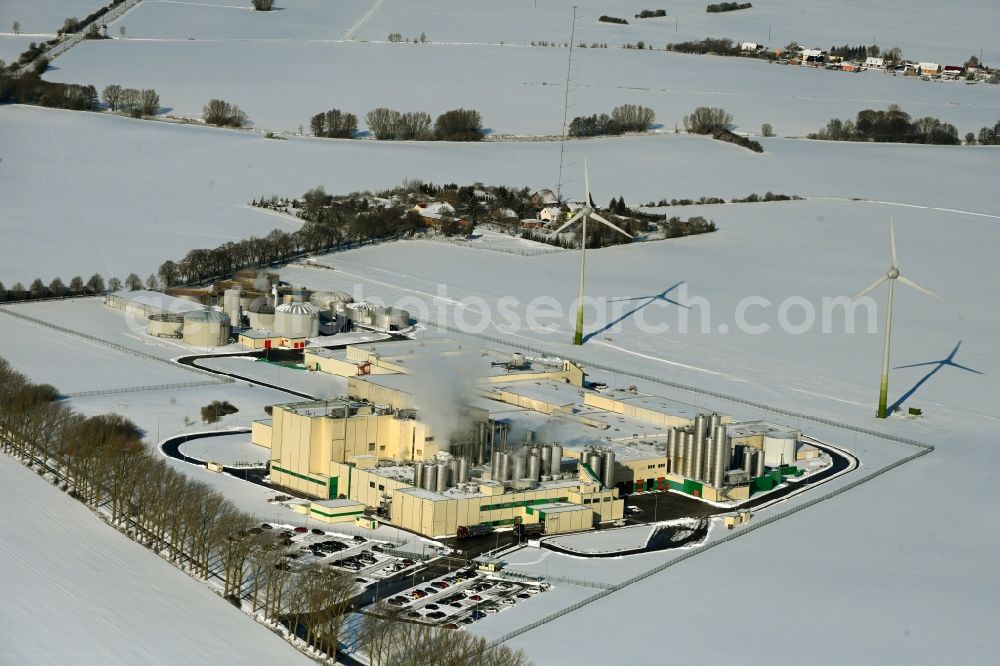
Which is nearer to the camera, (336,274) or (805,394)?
(805,394)

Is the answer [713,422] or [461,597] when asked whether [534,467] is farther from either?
[461,597]

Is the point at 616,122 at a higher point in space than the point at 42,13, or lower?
lower

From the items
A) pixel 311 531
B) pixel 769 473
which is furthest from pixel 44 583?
pixel 769 473

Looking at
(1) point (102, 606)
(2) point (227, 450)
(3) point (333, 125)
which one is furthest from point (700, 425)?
(3) point (333, 125)

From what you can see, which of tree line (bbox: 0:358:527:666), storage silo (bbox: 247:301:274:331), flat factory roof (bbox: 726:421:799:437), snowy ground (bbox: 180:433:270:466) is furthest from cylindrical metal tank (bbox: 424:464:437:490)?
storage silo (bbox: 247:301:274:331)

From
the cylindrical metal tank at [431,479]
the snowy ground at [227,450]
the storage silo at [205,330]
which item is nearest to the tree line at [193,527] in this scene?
the snowy ground at [227,450]

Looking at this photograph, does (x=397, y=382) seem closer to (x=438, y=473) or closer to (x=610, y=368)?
(x=438, y=473)
